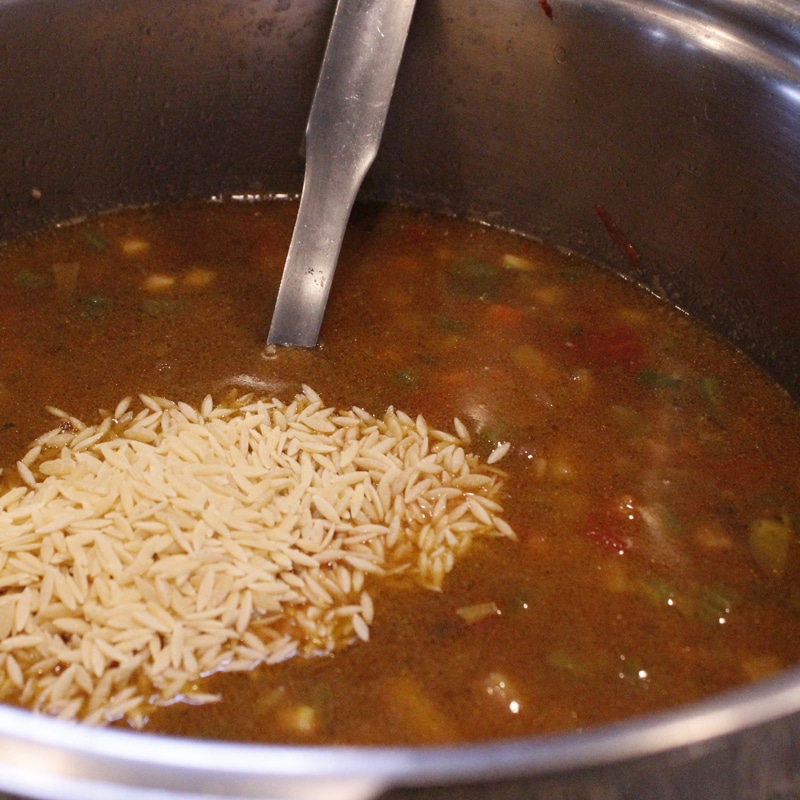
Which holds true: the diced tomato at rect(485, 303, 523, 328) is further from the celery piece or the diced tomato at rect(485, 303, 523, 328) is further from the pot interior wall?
the celery piece

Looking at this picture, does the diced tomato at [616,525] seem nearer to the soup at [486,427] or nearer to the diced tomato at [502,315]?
the soup at [486,427]

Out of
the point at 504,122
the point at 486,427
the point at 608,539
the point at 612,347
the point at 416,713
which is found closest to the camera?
the point at 416,713

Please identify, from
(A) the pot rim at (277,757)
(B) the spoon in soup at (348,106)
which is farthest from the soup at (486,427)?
(A) the pot rim at (277,757)

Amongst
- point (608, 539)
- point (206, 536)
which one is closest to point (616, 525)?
point (608, 539)

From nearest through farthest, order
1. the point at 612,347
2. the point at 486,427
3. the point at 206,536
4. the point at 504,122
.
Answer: the point at 206,536, the point at 486,427, the point at 612,347, the point at 504,122

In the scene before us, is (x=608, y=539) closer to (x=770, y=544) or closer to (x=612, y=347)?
(x=770, y=544)

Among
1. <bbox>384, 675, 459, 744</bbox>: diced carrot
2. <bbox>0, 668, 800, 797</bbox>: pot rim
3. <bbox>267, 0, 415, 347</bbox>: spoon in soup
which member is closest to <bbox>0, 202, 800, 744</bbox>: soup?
<bbox>384, 675, 459, 744</bbox>: diced carrot

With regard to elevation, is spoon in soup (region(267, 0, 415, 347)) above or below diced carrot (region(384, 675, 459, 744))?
above

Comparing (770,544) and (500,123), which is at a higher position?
(500,123)
